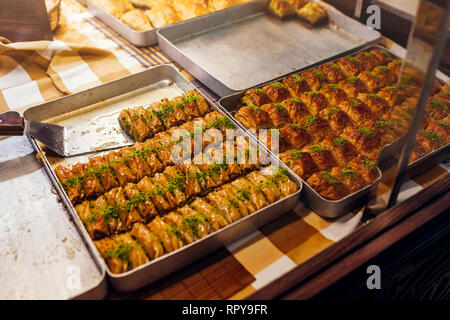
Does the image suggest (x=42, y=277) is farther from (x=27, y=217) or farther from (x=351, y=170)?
(x=351, y=170)

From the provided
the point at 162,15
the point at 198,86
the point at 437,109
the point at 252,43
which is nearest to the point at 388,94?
the point at 437,109

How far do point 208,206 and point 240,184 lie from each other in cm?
34

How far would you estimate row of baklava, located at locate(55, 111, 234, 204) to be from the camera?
9.77 feet

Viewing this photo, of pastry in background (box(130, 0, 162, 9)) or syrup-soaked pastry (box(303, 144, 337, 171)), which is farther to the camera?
pastry in background (box(130, 0, 162, 9))

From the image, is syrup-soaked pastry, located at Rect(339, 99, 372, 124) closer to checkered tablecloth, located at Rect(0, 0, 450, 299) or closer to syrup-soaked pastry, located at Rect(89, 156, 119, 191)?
checkered tablecloth, located at Rect(0, 0, 450, 299)

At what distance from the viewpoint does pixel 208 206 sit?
9.18 feet

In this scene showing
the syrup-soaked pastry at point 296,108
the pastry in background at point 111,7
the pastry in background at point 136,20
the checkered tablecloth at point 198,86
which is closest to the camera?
the checkered tablecloth at point 198,86

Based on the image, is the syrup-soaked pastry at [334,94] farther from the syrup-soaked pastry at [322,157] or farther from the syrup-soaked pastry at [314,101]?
the syrup-soaked pastry at [322,157]

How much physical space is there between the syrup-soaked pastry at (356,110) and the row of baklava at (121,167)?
124 centimetres

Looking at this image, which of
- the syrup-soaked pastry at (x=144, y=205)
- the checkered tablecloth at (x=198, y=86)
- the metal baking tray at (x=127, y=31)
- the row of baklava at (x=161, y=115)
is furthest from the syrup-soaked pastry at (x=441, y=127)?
the metal baking tray at (x=127, y=31)

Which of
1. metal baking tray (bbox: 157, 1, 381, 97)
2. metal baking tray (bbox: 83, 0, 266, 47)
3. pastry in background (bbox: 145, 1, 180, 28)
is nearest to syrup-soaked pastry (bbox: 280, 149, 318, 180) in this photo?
metal baking tray (bbox: 157, 1, 381, 97)

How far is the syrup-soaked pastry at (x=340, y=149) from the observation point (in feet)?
→ 10.9

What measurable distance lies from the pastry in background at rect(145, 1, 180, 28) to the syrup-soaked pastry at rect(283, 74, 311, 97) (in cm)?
201

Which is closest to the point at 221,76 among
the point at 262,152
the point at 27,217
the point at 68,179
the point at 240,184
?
the point at 262,152
